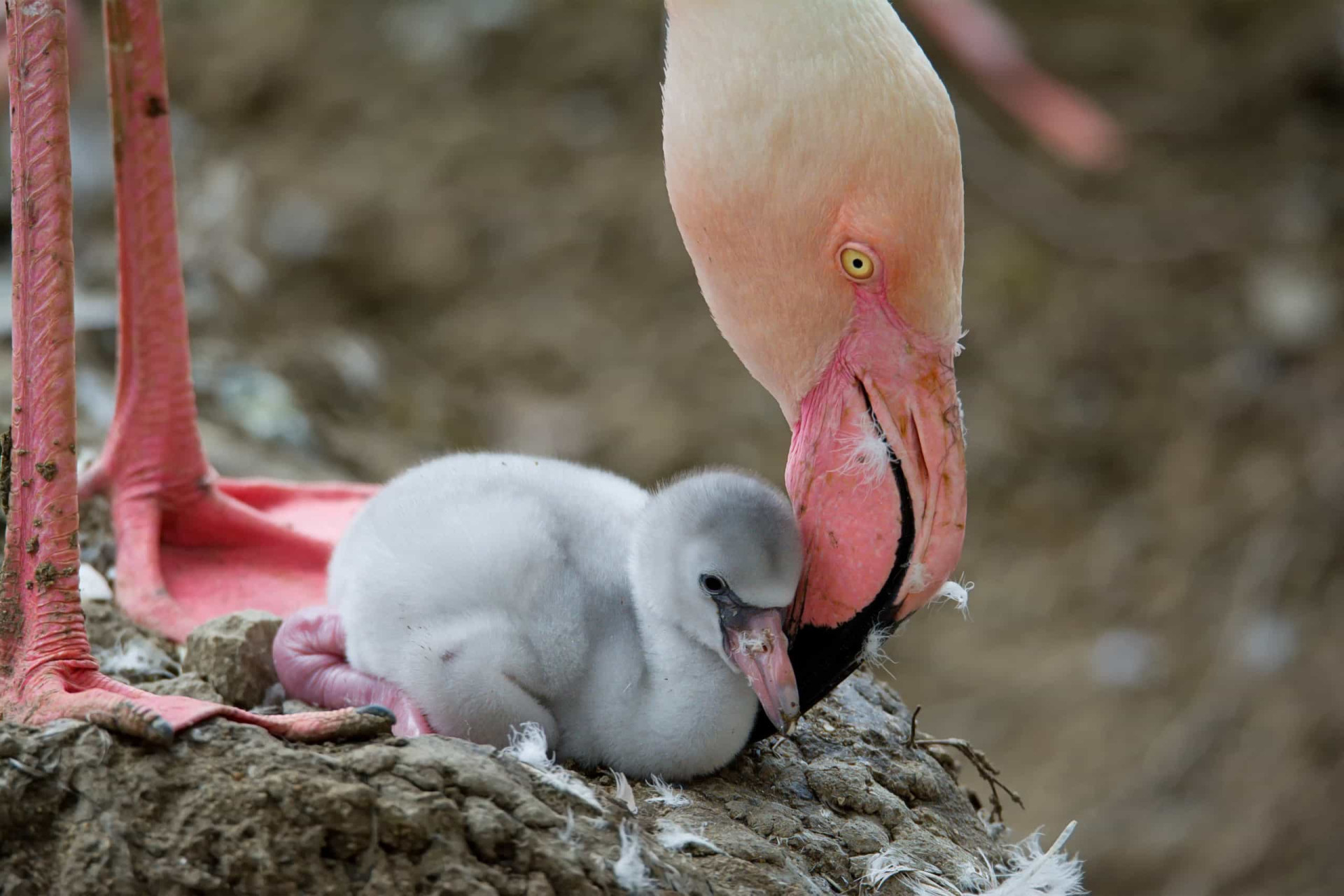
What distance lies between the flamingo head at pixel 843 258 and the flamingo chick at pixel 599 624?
9 centimetres

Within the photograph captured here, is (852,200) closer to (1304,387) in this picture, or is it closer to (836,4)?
(836,4)

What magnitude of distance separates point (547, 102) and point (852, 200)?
4.30 metres

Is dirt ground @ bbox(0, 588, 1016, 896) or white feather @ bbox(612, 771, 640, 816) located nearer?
dirt ground @ bbox(0, 588, 1016, 896)

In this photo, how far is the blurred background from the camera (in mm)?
3811

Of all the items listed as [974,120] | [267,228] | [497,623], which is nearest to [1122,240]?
[974,120]

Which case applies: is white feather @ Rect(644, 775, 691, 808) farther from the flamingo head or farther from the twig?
the twig

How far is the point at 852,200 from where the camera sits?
172 cm

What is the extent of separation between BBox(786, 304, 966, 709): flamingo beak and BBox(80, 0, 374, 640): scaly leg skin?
2.91ft

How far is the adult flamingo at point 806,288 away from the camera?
5.44ft

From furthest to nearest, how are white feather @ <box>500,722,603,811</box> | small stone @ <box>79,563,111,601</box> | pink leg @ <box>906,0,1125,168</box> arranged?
pink leg @ <box>906,0,1125,168</box>
small stone @ <box>79,563,111,601</box>
white feather @ <box>500,722,603,811</box>

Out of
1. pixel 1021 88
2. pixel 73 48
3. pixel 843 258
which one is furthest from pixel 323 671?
pixel 1021 88

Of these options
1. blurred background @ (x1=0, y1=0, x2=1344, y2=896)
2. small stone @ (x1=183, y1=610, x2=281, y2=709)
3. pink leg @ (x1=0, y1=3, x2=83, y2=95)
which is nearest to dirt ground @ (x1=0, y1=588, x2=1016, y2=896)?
small stone @ (x1=183, y1=610, x2=281, y2=709)

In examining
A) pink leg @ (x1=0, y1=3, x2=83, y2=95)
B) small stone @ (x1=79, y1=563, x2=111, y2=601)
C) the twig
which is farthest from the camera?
pink leg @ (x1=0, y1=3, x2=83, y2=95)

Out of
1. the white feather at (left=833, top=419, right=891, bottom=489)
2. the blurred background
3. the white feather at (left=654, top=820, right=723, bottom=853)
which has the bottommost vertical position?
the white feather at (left=654, top=820, right=723, bottom=853)
